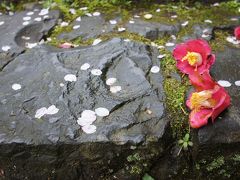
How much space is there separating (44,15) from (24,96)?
1.47 meters

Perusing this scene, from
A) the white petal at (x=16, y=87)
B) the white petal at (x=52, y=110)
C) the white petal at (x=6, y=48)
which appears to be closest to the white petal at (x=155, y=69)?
the white petal at (x=52, y=110)

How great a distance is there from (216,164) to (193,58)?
0.77 metres

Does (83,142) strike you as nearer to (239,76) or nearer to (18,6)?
(239,76)

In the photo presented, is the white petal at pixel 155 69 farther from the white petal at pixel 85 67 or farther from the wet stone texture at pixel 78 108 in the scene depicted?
the white petal at pixel 85 67

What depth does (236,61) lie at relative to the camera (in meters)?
2.91

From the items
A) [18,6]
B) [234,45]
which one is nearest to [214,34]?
[234,45]

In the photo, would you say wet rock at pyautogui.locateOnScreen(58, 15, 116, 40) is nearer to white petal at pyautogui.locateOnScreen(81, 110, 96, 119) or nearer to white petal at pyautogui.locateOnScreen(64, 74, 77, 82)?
white petal at pyautogui.locateOnScreen(64, 74, 77, 82)

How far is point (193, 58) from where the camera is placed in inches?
105

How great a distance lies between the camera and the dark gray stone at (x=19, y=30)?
3.36 meters

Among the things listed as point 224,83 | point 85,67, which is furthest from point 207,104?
point 85,67

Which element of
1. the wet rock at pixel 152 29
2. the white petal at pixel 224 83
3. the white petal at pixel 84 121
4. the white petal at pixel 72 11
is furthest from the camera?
the white petal at pixel 72 11

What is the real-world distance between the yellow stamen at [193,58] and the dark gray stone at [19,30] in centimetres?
151

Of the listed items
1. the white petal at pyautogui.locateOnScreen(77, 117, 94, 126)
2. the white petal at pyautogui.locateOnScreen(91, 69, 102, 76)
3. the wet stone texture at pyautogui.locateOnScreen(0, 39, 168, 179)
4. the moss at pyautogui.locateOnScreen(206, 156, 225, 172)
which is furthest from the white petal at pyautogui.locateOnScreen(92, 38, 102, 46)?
the moss at pyautogui.locateOnScreen(206, 156, 225, 172)

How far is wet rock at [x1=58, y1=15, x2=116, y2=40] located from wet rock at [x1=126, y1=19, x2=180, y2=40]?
22 cm
